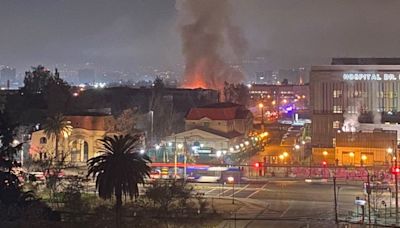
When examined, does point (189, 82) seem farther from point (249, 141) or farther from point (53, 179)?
point (53, 179)

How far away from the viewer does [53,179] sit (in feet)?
59.4

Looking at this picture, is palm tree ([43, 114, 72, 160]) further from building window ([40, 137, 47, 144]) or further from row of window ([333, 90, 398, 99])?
row of window ([333, 90, 398, 99])

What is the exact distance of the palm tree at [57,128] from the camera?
93.7ft

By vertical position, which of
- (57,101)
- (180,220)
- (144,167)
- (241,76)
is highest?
(241,76)

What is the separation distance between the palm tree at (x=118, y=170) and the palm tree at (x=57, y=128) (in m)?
15.8

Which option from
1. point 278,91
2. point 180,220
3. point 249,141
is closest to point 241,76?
point 278,91

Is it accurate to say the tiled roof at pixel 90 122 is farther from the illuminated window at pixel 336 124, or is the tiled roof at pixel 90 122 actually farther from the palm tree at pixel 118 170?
the palm tree at pixel 118 170

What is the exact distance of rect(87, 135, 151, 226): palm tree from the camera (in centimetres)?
1300

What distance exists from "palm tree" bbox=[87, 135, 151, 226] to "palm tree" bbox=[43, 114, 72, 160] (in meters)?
15.8

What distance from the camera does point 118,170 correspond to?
42.7 ft

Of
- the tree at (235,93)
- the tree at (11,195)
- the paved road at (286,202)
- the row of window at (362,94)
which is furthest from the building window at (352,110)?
the tree at (11,195)

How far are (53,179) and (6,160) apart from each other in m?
4.31

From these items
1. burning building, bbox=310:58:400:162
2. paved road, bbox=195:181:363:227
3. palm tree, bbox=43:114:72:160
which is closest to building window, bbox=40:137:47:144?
palm tree, bbox=43:114:72:160

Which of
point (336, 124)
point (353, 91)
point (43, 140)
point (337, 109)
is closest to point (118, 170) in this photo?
point (43, 140)
